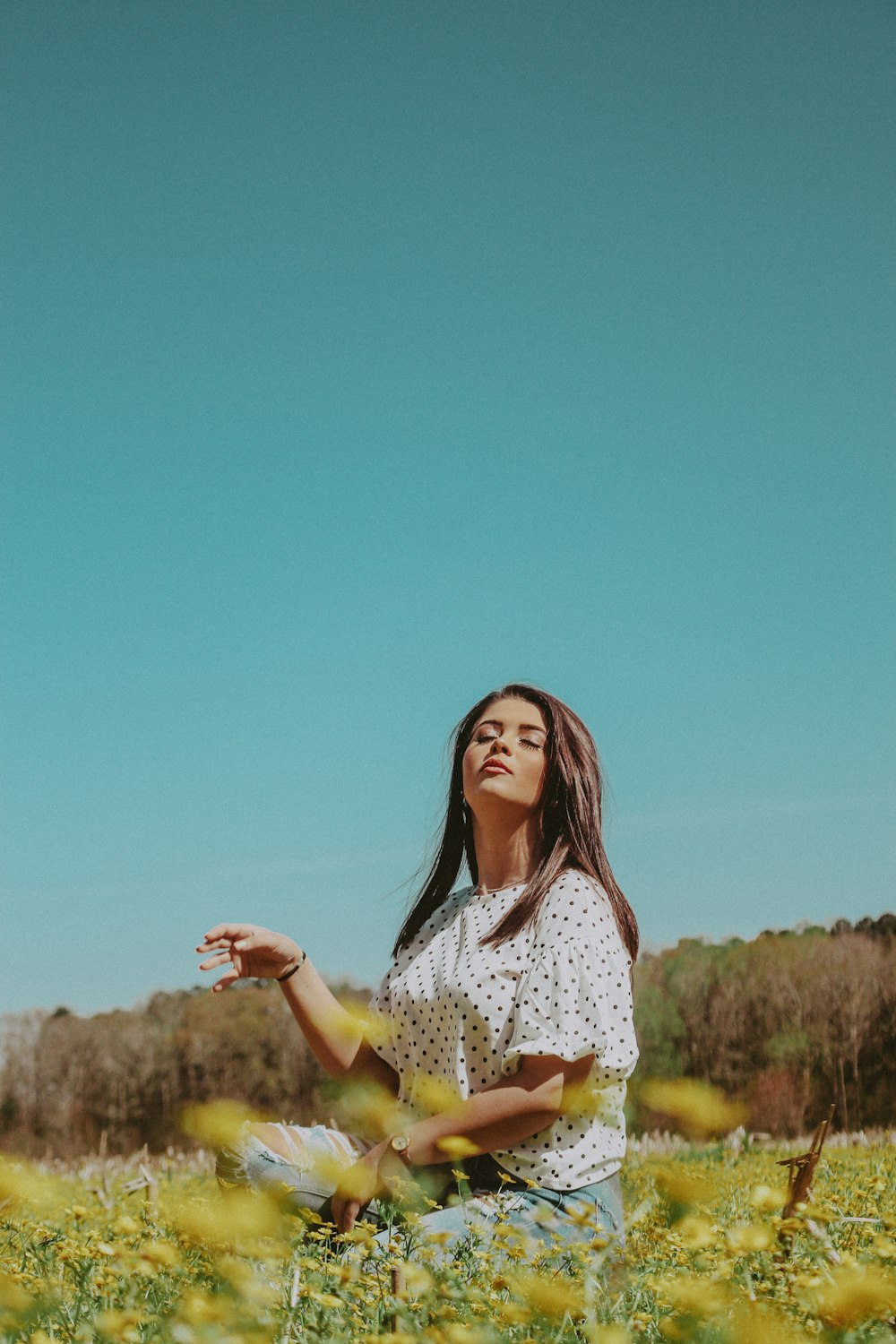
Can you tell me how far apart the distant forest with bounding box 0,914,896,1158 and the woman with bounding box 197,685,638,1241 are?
434 cm

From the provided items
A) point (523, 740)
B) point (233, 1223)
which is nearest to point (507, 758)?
point (523, 740)

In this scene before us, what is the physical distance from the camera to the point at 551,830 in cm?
316

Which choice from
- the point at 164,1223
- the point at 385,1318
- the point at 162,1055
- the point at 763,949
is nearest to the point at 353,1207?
the point at 164,1223

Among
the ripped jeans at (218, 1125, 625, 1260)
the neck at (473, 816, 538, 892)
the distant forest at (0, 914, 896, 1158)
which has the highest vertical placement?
the neck at (473, 816, 538, 892)

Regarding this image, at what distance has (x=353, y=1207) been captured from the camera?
95.5 inches

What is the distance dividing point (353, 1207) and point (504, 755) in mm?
1210

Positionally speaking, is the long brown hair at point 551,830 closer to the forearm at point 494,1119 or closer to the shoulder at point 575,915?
the shoulder at point 575,915

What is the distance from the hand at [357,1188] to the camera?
2.42 m

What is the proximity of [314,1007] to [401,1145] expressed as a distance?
69 centimetres

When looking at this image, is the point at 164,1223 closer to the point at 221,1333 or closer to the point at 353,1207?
the point at 353,1207

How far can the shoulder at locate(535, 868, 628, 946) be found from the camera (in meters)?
2.66

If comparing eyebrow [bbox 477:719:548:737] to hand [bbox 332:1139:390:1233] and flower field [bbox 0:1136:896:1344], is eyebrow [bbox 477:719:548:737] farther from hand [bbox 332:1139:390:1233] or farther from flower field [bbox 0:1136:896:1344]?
flower field [bbox 0:1136:896:1344]

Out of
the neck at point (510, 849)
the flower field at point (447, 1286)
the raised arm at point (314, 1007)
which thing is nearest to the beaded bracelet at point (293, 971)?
the raised arm at point (314, 1007)

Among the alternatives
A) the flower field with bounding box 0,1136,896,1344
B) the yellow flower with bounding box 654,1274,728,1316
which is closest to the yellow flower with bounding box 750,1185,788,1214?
the flower field with bounding box 0,1136,896,1344
